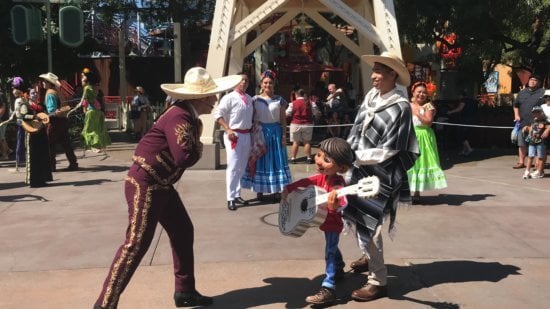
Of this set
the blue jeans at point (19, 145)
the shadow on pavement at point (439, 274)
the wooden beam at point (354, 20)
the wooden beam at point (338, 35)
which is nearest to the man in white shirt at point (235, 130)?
the shadow on pavement at point (439, 274)

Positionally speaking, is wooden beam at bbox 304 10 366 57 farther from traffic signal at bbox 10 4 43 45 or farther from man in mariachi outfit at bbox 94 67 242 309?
man in mariachi outfit at bbox 94 67 242 309

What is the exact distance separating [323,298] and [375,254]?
20.8 inches

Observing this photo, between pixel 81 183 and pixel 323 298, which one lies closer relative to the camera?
pixel 323 298

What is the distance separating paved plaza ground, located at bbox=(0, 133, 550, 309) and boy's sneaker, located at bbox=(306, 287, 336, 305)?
0.38 feet

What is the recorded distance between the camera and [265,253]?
Answer: 219 inches

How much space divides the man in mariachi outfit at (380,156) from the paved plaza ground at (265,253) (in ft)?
1.12

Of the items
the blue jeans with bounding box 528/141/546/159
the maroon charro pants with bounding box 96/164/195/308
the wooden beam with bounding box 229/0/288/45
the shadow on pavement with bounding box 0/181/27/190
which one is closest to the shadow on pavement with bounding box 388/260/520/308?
the maroon charro pants with bounding box 96/164/195/308

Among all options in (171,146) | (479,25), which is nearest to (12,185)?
(171,146)

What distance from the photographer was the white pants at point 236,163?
7.41 meters

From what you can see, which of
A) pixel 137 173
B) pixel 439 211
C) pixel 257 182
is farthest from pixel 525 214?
pixel 137 173

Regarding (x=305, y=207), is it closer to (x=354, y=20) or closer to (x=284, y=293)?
(x=284, y=293)

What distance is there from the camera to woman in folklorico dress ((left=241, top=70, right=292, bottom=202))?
7699mm

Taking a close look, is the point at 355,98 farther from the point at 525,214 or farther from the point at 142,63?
the point at 525,214

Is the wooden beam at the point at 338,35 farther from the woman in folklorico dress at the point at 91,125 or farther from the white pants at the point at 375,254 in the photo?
the white pants at the point at 375,254
